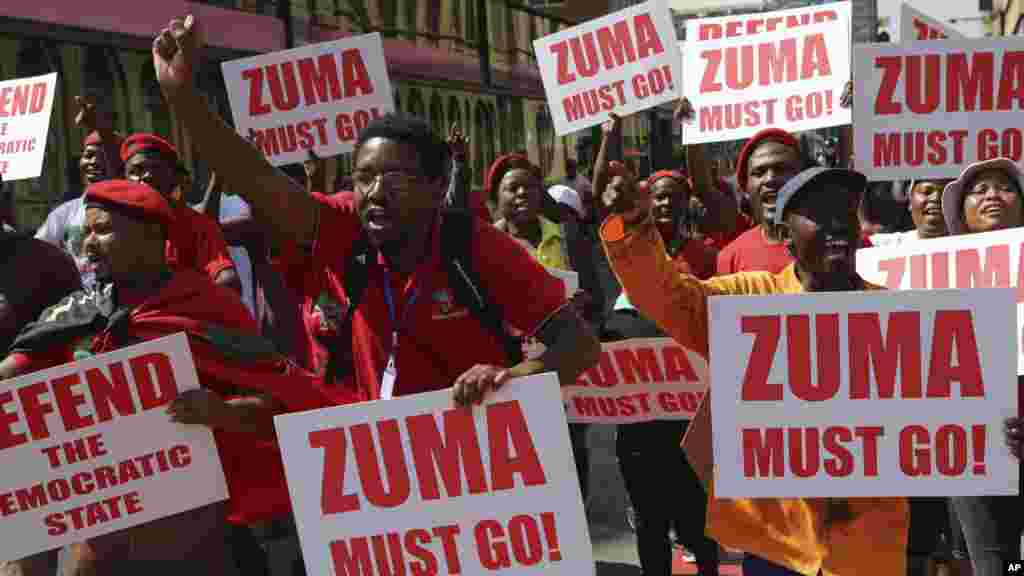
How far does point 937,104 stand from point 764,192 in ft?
4.70

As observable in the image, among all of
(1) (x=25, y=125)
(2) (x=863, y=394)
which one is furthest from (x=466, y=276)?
(1) (x=25, y=125)

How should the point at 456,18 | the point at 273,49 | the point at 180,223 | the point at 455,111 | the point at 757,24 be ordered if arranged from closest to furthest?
the point at 180,223 → the point at 757,24 → the point at 273,49 → the point at 455,111 → the point at 456,18

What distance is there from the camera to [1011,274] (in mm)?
4105

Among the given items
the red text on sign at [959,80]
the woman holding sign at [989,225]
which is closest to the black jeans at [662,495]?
the woman holding sign at [989,225]

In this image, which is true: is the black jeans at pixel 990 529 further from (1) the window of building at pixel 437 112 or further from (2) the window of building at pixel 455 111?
(2) the window of building at pixel 455 111

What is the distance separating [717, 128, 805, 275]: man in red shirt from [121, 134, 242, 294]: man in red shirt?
5.32 feet

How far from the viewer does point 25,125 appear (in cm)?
789

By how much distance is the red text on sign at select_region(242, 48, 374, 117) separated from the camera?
696 cm

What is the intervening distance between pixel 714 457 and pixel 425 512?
0.67 m

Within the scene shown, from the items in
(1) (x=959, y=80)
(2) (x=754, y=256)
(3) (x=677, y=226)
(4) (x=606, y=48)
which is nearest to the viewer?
(2) (x=754, y=256)

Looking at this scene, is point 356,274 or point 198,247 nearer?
point 356,274

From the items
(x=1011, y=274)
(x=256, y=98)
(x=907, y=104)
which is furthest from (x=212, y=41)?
(x=1011, y=274)

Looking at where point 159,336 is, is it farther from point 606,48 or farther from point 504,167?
point 606,48

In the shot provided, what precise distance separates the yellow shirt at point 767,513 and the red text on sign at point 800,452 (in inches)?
5.8
